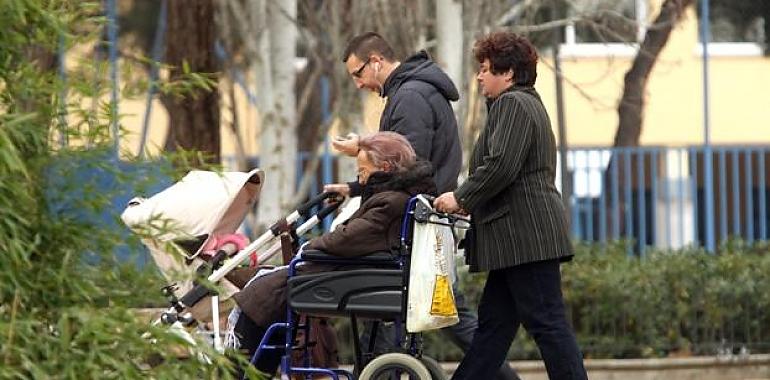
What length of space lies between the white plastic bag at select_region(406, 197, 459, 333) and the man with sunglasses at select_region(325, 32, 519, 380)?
53 centimetres

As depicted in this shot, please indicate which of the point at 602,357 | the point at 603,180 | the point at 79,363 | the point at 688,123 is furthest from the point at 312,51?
the point at 79,363

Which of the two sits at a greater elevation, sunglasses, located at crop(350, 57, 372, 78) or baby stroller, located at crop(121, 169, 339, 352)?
sunglasses, located at crop(350, 57, 372, 78)

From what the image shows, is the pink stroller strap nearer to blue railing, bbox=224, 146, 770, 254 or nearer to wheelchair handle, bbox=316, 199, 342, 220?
wheelchair handle, bbox=316, 199, 342, 220

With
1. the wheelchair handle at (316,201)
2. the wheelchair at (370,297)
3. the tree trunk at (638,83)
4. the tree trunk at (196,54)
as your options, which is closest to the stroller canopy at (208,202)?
the wheelchair handle at (316,201)

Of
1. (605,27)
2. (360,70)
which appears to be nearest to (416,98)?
(360,70)

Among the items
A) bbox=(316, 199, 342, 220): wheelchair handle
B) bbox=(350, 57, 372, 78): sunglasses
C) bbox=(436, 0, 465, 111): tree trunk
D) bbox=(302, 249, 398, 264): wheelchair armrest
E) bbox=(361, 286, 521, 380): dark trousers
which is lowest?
bbox=(361, 286, 521, 380): dark trousers

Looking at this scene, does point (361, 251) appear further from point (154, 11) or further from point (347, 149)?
point (154, 11)

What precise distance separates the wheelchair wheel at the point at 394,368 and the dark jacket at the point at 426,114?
87 centimetres

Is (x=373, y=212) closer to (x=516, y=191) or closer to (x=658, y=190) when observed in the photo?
(x=516, y=191)

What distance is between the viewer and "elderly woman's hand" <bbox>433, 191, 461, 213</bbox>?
725 centimetres

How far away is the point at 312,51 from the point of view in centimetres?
1571

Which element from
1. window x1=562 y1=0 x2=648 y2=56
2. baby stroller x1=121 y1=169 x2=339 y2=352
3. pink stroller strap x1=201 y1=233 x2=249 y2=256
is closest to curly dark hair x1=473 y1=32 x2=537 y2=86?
baby stroller x1=121 y1=169 x2=339 y2=352

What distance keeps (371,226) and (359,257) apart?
0.62 feet

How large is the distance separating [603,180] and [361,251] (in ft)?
26.7
